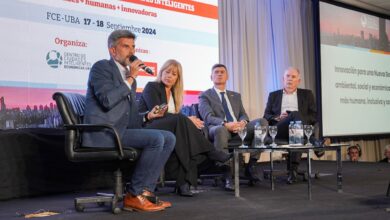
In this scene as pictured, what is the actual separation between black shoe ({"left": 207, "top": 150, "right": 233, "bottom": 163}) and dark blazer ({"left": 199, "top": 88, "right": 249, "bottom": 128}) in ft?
1.51

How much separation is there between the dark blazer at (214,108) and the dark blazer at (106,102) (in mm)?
1224

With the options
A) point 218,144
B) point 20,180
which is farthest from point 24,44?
point 218,144

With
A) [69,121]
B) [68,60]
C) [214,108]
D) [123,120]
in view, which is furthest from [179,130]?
[68,60]

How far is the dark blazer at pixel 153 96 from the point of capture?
3.43 meters

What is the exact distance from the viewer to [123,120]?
271 cm

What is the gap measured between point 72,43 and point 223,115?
1427 mm

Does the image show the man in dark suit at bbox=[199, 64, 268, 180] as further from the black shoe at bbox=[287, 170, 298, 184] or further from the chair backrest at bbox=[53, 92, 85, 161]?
the chair backrest at bbox=[53, 92, 85, 161]

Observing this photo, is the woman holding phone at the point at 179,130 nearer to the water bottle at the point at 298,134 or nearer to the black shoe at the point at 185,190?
the black shoe at the point at 185,190

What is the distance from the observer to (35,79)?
3.70 m

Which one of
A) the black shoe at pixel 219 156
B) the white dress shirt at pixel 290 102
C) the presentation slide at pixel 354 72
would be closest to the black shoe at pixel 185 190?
the black shoe at pixel 219 156

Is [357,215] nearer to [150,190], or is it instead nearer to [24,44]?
[150,190]

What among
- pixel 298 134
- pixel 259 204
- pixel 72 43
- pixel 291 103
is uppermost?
pixel 72 43

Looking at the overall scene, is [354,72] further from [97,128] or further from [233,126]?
[97,128]

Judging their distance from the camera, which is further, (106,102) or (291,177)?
(291,177)
